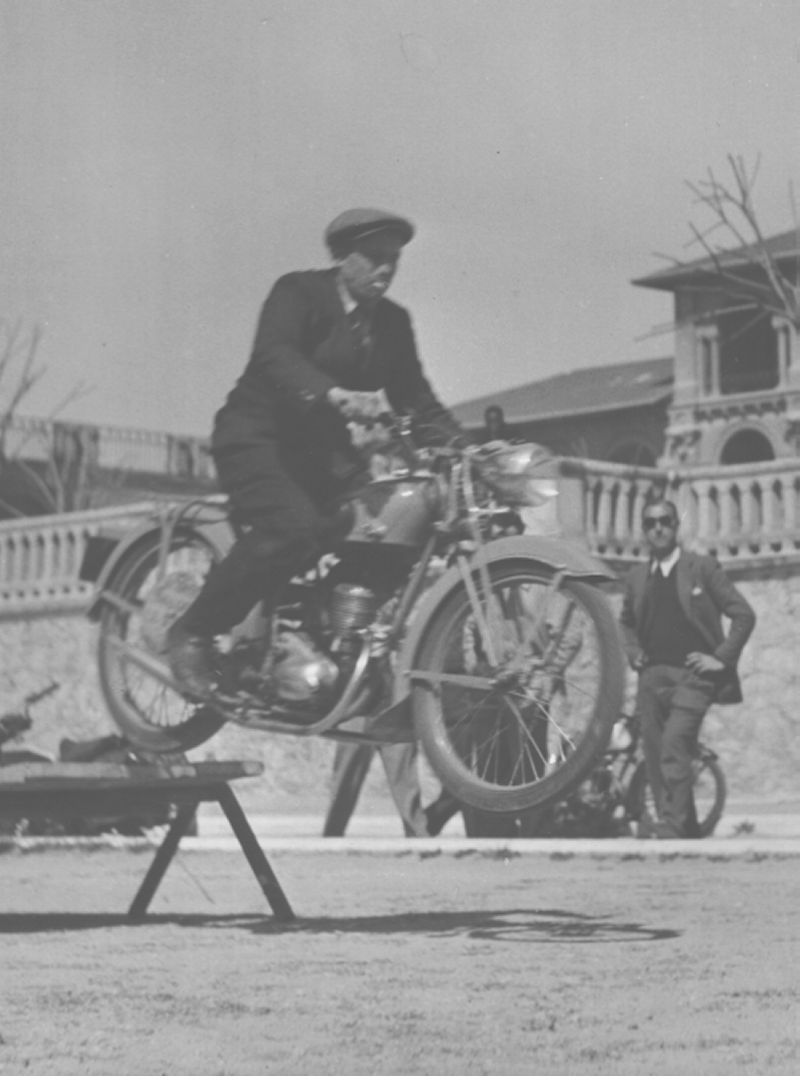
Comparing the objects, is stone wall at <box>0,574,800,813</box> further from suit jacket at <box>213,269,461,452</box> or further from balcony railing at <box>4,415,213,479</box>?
suit jacket at <box>213,269,461,452</box>

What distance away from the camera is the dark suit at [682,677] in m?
10.4

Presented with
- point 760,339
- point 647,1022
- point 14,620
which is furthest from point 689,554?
point 760,339

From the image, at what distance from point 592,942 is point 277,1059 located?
7.51 feet

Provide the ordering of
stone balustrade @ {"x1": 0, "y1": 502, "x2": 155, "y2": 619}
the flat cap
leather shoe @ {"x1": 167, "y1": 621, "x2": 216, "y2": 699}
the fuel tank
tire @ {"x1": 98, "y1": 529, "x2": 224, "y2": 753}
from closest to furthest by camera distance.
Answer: the flat cap → the fuel tank → leather shoe @ {"x1": 167, "y1": 621, "x2": 216, "y2": 699} → tire @ {"x1": 98, "y1": 529, "x2": 224, "y2": 753} → stone balustrade @ {"x1": 0, "y1": 502, "x2": 155, "y2": 619}

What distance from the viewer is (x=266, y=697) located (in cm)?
603

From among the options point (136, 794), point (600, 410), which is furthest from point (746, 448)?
point (136, 794)

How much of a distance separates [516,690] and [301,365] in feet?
3.22

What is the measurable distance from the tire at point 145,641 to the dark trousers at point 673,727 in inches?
166

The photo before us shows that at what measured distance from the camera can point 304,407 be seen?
564 centimetres

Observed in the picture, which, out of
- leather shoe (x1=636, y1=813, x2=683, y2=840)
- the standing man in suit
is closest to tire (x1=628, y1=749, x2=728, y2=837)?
leather shoe (x1=636, y1=813, x2=683, y2=840)

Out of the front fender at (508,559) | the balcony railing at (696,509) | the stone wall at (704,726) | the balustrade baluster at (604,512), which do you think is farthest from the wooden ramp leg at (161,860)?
the balustrade baluster at (604,512)

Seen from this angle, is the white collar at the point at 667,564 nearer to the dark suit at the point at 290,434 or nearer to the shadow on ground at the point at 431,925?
the shadow on ground at the point at 431,925

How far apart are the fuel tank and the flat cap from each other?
65 cm

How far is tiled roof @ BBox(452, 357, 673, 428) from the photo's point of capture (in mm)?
47188
